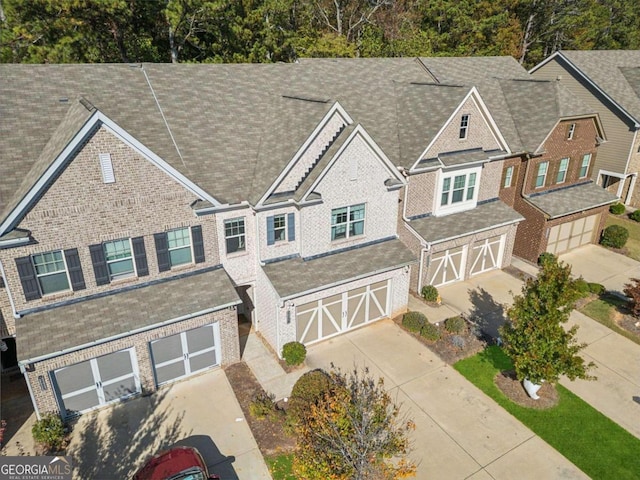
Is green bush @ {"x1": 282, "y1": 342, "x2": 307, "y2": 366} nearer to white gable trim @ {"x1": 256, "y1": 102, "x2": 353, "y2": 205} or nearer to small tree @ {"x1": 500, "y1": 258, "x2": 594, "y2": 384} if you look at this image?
white gable trim @ {"x1": 256, "y1": 102, "x2": 353, "y2": 205}

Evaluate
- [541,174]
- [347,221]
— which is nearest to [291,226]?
[347,221]

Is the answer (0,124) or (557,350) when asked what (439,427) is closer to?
(557,350)

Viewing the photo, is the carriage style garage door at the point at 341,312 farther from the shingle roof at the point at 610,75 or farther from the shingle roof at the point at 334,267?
the shingle roof at the point at 610,75

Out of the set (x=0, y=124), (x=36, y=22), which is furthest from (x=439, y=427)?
(x=36, y=22)

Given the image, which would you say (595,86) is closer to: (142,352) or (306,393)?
(306,393)

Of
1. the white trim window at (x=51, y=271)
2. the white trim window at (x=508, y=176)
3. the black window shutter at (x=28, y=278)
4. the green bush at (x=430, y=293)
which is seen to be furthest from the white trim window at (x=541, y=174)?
the black window shutter at (x=28, y=278)
